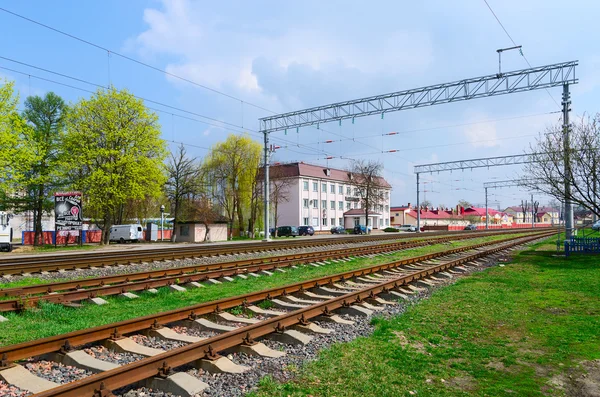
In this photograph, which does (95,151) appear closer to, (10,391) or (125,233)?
(125,233)

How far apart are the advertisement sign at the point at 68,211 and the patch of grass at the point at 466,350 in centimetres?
2620

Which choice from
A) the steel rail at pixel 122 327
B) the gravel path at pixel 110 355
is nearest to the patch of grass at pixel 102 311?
the steel rail at pixel 122 327

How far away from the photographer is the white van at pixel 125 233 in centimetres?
4831

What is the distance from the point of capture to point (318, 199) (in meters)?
76.8

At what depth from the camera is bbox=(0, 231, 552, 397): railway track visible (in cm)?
496

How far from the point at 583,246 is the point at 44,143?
3947cm

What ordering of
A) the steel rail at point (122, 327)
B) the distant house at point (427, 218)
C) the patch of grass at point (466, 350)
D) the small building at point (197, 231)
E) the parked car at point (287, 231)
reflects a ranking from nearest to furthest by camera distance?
the patch of grass at point (466, 350)
the steel rail at point (122, 327)
the small building at point (197, 231)
the parked car at point (287, 231)
the distant house at point (427, 218)

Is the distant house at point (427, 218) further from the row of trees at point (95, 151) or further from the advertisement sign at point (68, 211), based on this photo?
the advertisement sign at point (68, 211)

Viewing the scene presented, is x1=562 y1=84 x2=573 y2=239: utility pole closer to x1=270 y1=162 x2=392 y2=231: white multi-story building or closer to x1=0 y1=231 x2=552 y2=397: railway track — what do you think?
x1=0 y1=231 x2=552 y2=397: railway track

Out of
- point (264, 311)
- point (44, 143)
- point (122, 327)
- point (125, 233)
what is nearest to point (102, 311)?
point (122, 327)

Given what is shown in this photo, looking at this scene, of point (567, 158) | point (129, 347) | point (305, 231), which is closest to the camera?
point (129, 347)

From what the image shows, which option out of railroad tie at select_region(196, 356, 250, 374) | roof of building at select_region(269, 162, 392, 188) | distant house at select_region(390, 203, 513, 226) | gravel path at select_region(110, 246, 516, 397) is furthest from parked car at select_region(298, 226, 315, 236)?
distant house at select_region(390, 203, 513, 226)

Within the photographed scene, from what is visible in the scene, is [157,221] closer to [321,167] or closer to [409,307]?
[321,167]

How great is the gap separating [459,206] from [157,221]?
109 meters
